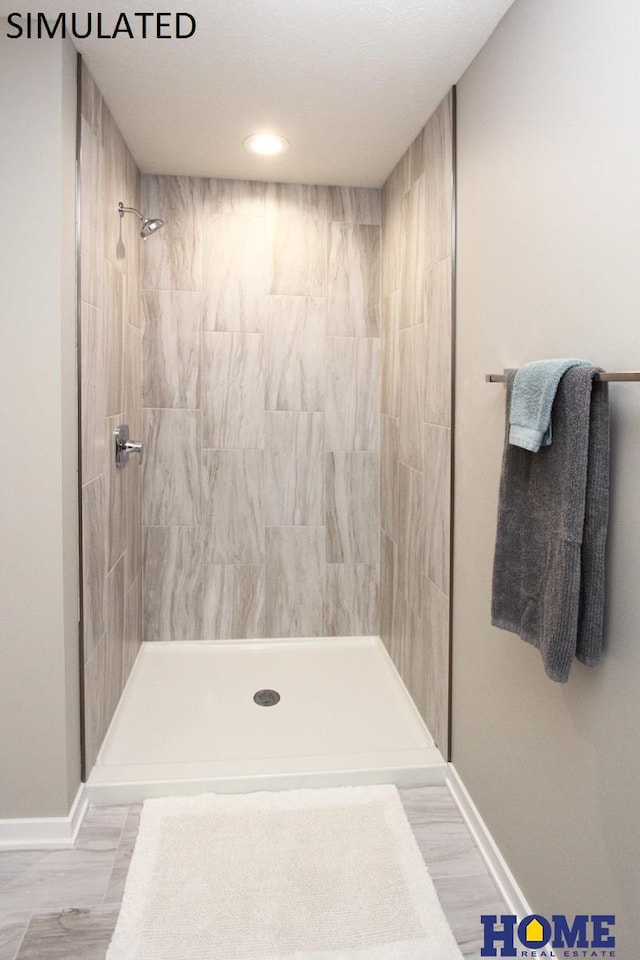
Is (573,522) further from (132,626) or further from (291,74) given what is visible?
(132,626)

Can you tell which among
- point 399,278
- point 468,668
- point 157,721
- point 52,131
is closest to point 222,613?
point 157,721

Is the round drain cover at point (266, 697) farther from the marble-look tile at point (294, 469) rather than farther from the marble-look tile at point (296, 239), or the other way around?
the marble-look tile at point (296, 239)

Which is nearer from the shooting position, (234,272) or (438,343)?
(438,343)

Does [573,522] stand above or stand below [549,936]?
above

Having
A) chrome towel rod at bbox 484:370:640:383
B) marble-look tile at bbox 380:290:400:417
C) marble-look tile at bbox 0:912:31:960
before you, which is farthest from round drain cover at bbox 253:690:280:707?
chrome towel rod at bbox 484:370:640:383

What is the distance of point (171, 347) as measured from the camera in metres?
3.29

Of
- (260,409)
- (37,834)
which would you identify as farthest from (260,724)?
(260,409)

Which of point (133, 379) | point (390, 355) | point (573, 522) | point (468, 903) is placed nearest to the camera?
point (573, 522)

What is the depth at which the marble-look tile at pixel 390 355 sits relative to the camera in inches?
121

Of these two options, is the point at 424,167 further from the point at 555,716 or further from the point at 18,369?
the point at 555,716

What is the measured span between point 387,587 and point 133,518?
1251 mm

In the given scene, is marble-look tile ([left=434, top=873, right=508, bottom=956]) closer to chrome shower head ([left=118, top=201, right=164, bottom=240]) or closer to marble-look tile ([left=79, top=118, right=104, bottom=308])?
marble-look tile ([left=79, top=118, right=104, bottom=308])

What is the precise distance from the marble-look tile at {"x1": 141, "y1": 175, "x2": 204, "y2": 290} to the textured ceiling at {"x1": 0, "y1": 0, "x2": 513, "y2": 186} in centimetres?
20

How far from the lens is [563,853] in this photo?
1544mm
